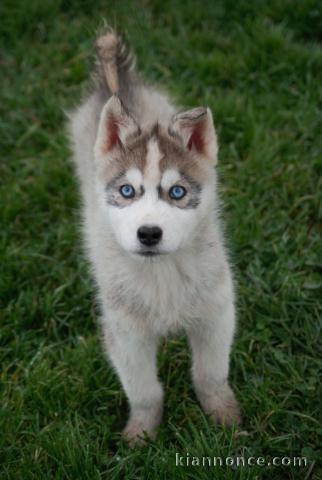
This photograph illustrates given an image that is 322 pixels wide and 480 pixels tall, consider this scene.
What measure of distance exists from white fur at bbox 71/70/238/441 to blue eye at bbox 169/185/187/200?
0.05m

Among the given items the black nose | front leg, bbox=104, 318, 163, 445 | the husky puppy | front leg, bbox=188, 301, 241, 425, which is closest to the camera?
the black nose

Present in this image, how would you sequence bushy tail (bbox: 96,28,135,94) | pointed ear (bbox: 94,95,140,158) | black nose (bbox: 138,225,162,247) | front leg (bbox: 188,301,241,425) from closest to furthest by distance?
black nose (bbox: 138,225,162,247)
pointed ear (bbox: 94,95,140,158)
front leg (bbox: 188,301,241,425)
bushy tail (bbox: 96,28,135,94)

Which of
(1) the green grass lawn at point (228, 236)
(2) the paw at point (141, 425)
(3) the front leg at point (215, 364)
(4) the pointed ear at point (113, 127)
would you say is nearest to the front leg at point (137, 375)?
(2) the paw at point (141, 425)

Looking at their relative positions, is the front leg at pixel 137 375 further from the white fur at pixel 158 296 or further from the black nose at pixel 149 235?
the black nose at pixel 149 235

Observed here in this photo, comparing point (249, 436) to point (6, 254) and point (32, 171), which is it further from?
point (32, 171)

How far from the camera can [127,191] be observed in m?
3.75

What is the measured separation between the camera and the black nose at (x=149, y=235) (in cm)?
346

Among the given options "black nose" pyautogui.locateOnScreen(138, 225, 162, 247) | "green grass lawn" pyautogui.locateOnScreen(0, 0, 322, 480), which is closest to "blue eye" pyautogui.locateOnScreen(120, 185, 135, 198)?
"black nose" pyautogui.locateOnScreen(138, 225, 162, 247)

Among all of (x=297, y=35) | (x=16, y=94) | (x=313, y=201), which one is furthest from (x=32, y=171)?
(x=297, y=35)

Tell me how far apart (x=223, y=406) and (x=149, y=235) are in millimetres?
1643

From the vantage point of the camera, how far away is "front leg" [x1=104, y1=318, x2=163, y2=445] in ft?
13.6

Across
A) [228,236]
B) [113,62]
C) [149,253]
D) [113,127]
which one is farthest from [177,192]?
[113,62]

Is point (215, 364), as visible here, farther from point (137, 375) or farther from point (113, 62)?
point (113, 62)

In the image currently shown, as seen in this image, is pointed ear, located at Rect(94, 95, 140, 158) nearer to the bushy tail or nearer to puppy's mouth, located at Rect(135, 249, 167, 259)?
puppy's mouth, located at Rect(135, 249, 167, 259)
